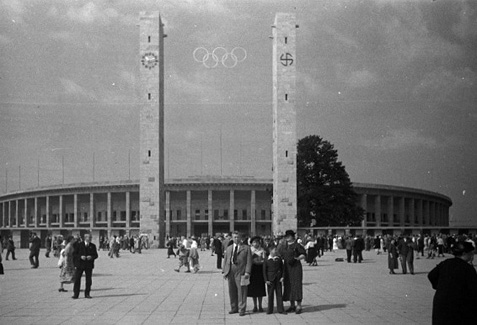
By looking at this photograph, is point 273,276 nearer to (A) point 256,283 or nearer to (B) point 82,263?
(A) point 256,283

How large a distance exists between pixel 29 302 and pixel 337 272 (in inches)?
545

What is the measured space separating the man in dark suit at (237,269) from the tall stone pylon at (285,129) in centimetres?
4242

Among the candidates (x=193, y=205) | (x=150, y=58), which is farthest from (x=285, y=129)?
(x=193, y=205)

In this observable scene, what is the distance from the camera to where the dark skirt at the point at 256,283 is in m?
14.4

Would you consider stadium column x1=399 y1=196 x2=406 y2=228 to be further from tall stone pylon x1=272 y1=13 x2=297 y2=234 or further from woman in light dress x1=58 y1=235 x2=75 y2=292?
woman in light dress x1=58 y1=235 x2=75 y2=292

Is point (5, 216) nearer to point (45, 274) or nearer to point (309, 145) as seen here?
point (309, 145)

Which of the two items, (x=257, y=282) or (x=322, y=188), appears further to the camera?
(x=322, y=188)

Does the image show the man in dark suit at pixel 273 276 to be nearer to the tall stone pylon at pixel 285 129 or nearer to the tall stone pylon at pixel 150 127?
the tall stone pylon at pixel 285 129

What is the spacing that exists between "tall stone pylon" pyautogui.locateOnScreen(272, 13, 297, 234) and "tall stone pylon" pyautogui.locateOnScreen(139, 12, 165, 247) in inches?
422

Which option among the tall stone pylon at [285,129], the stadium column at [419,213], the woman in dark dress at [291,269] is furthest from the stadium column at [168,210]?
the woman in dark dress at [291,269]

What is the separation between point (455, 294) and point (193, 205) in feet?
272

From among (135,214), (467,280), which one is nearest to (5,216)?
(135,214)

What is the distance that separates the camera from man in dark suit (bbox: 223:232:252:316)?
1410 cm

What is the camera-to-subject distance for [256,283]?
14516mm
